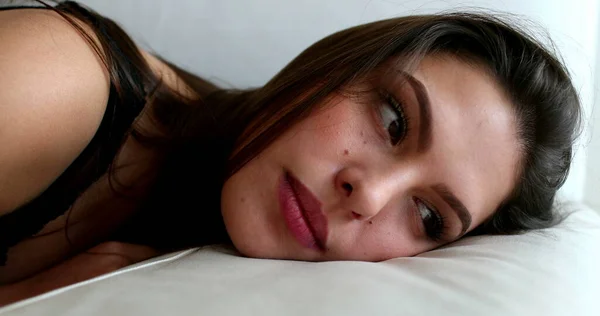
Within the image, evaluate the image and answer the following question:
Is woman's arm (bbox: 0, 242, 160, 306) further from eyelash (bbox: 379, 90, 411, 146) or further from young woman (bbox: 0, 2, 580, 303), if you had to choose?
eyelash (bbox: 379, 90, 411, 146)

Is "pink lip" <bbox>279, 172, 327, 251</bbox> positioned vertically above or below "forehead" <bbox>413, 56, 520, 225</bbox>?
below

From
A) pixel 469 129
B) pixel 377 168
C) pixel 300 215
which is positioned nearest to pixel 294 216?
pixel 300 215

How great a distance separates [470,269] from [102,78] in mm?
485

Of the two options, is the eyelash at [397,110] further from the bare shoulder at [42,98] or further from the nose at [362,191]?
the bare shoulder at [42,98]

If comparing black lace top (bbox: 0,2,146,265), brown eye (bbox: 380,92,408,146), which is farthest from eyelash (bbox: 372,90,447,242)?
black lace top (bbox: 0,2,146,265)

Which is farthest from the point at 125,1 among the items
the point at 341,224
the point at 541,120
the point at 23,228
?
the point at 541,120

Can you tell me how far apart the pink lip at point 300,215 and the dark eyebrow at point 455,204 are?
0.53 ft

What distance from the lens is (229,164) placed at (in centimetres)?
84

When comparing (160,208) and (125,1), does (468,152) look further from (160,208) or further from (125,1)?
(125,1)

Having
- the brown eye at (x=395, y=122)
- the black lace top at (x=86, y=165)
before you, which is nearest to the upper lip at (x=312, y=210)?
the brown eye at (x=395, y=122)

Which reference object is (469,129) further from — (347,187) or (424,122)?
(347,187)

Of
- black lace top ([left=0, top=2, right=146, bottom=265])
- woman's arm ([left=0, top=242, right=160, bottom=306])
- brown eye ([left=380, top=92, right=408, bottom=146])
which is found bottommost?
woman's arm ([left=0, top=242, right=160, bottom=306])

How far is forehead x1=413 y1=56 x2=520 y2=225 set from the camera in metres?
0.74

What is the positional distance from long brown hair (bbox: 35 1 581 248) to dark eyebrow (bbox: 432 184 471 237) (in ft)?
0.31
